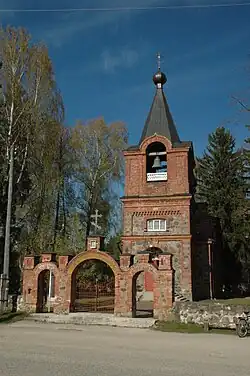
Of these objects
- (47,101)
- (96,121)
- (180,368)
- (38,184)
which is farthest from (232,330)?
(96,121)

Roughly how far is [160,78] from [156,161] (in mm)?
6292

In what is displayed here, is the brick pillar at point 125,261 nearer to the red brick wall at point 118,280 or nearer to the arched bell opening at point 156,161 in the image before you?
the red brick wall at point 118,280

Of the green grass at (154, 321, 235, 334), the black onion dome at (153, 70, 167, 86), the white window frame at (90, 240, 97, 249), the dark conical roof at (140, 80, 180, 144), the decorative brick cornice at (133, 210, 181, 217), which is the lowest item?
the green grass at (154, 321, 235, 334)

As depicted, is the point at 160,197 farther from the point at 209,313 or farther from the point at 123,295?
the point at 209,313

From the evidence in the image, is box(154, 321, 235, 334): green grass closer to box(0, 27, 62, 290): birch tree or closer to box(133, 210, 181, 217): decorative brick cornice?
box(133, 210, 181, 217): decorative brick cornice

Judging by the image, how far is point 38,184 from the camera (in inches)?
1095

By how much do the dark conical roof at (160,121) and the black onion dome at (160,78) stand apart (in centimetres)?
54

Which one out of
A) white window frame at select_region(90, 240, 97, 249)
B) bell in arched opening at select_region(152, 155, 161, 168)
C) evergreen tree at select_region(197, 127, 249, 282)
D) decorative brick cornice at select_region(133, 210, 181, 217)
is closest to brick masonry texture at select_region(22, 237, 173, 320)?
white window frame at select_region(90, 240, 97, 249)

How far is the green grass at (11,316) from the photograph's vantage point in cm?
1614

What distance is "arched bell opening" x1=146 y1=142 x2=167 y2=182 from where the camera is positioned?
24453 mm

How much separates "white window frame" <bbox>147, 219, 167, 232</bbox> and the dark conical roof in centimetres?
486

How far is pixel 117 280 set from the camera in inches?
685

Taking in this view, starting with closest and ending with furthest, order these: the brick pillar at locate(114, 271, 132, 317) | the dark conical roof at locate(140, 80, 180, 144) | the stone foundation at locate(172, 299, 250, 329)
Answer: the stone foundation at locate(172, 299, 250, 329) < the brick pillar at locate(114, 271, 132, 317) < the dark conical roof at locate(140, 80, 180, 144)

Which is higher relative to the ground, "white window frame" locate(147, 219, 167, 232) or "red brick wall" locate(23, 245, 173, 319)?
"white window frame" locate(147, 219, 167, 232)
